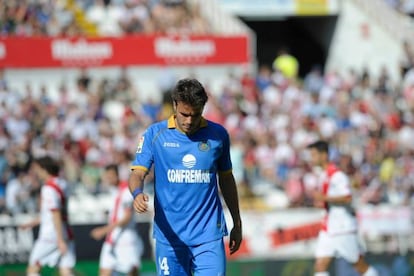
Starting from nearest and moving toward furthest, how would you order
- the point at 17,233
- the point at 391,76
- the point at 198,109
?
the point at 198,109 < the point at 17,233 < the point at 391,76

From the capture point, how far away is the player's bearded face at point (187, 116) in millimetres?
7898

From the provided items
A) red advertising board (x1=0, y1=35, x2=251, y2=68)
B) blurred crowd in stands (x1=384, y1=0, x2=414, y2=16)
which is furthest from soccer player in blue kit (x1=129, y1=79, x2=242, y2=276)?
blurred crowd in stands (x1=384, y1=0, x2=414, y2=16)

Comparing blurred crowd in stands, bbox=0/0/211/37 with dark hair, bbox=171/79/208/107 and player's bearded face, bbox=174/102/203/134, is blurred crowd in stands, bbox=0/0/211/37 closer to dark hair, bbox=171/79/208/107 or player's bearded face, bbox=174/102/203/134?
player's bearded face, bbox=174/102/203/134

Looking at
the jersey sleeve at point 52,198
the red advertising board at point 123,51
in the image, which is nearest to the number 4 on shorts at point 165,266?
the jersey sleeve at point 52,198

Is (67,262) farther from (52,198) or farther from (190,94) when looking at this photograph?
(190,94)

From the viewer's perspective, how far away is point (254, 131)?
2150 cm

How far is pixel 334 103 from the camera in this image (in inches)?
930

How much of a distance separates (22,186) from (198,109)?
10.5 meters

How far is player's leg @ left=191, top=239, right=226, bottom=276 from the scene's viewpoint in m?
8.23

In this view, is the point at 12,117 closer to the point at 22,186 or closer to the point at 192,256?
the point at 22,186

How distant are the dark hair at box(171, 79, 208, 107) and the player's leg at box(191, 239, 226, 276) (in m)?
1.20

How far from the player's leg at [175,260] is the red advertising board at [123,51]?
1522 centimetres

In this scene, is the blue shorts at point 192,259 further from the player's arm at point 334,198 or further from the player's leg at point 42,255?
the player's leg at point 42,255

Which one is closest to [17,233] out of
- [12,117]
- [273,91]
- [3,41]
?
[12,117]
